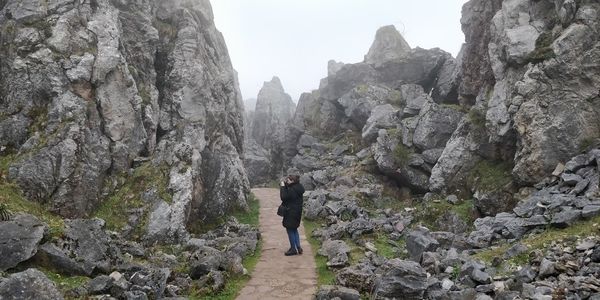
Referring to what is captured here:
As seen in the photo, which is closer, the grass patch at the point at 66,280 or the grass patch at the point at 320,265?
the grass patch at the point at 66,280

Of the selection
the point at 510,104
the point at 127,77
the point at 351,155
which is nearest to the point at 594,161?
the point at 510,104

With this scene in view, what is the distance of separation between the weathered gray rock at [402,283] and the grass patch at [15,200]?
11709mm

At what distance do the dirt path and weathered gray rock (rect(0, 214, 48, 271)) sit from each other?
20.7 feet

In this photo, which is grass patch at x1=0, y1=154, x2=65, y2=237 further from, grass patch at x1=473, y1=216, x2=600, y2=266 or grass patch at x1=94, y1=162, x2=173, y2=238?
grass patch at x1=473, y1=216, x2=600, y2=266

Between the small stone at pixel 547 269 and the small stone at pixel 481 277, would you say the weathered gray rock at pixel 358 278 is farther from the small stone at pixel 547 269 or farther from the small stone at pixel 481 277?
the small stone at pixel 547 269

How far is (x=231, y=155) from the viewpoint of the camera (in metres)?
33.7

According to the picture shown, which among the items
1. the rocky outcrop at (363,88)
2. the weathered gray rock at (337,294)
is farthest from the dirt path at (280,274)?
the rocky outcrop at (363,88)

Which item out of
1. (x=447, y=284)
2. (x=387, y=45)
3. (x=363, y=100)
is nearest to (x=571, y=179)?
(x=447, y=284)

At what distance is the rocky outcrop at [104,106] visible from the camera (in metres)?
22.3

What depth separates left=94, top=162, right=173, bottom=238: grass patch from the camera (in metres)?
22.3

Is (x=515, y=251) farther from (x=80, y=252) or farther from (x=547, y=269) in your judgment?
(x=80, y=252)

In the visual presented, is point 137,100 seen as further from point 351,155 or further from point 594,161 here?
point 351,155

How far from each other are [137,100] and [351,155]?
1203 inches

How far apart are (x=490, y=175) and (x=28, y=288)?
25559 millimetres
